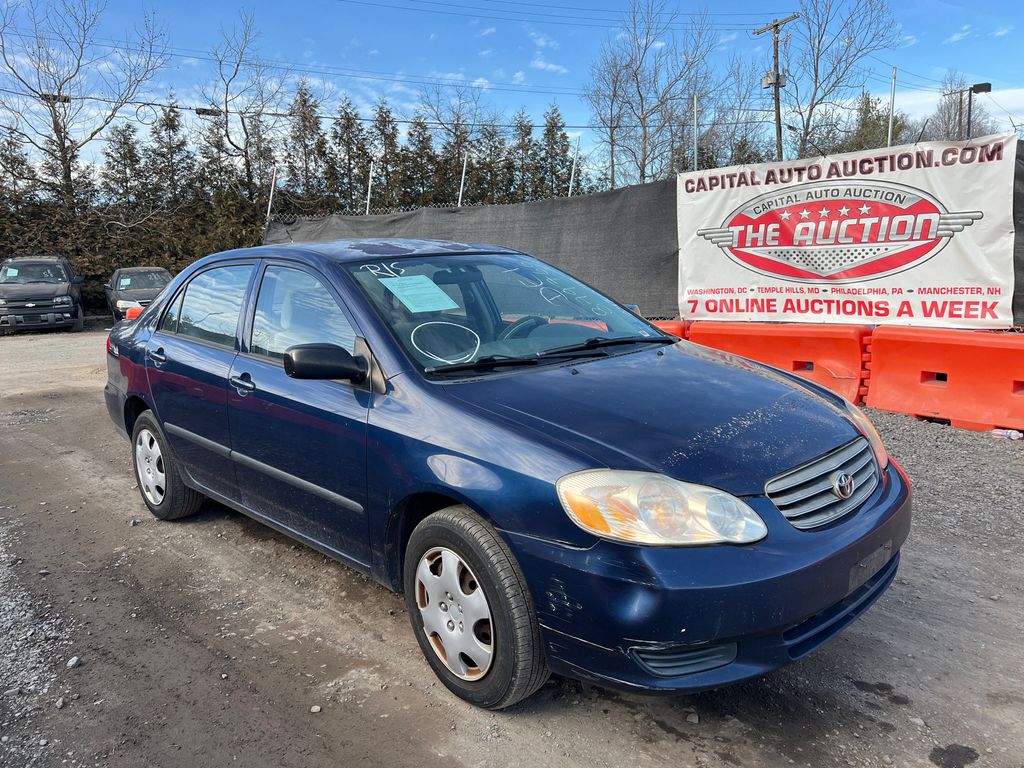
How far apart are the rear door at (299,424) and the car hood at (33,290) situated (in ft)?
52.8

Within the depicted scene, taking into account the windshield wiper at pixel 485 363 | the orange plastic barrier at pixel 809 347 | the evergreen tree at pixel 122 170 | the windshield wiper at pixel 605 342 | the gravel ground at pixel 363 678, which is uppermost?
the evergreen tree at pixel 122 170

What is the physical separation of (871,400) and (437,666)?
4900 mm

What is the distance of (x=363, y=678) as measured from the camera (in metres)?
2.83

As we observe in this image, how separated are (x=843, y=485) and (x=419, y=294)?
6.02ft

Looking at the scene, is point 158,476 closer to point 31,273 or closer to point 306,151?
point 31,273

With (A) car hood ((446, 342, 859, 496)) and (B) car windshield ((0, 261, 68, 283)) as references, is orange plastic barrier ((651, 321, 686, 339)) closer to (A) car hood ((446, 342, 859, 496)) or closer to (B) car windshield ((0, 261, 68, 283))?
(A) car hood ((446, 342, 859, 496))

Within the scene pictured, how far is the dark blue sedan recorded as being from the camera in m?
2.19

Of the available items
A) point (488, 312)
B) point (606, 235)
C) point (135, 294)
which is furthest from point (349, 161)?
point (488, 312)

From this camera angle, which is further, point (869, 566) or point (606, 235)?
point (606, 235)

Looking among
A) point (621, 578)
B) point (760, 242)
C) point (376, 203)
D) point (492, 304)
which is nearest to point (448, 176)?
point (376, 203)

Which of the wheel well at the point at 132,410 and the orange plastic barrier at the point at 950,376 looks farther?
the orange plastic barrier at the point at 950,376

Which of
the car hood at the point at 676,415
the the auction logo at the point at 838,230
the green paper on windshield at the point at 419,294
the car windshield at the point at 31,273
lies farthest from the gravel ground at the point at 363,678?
the car windshield at the point at 31,273

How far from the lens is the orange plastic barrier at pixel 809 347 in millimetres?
6363

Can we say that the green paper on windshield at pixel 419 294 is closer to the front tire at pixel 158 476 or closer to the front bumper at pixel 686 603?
the front bumper at pixel 686 603
